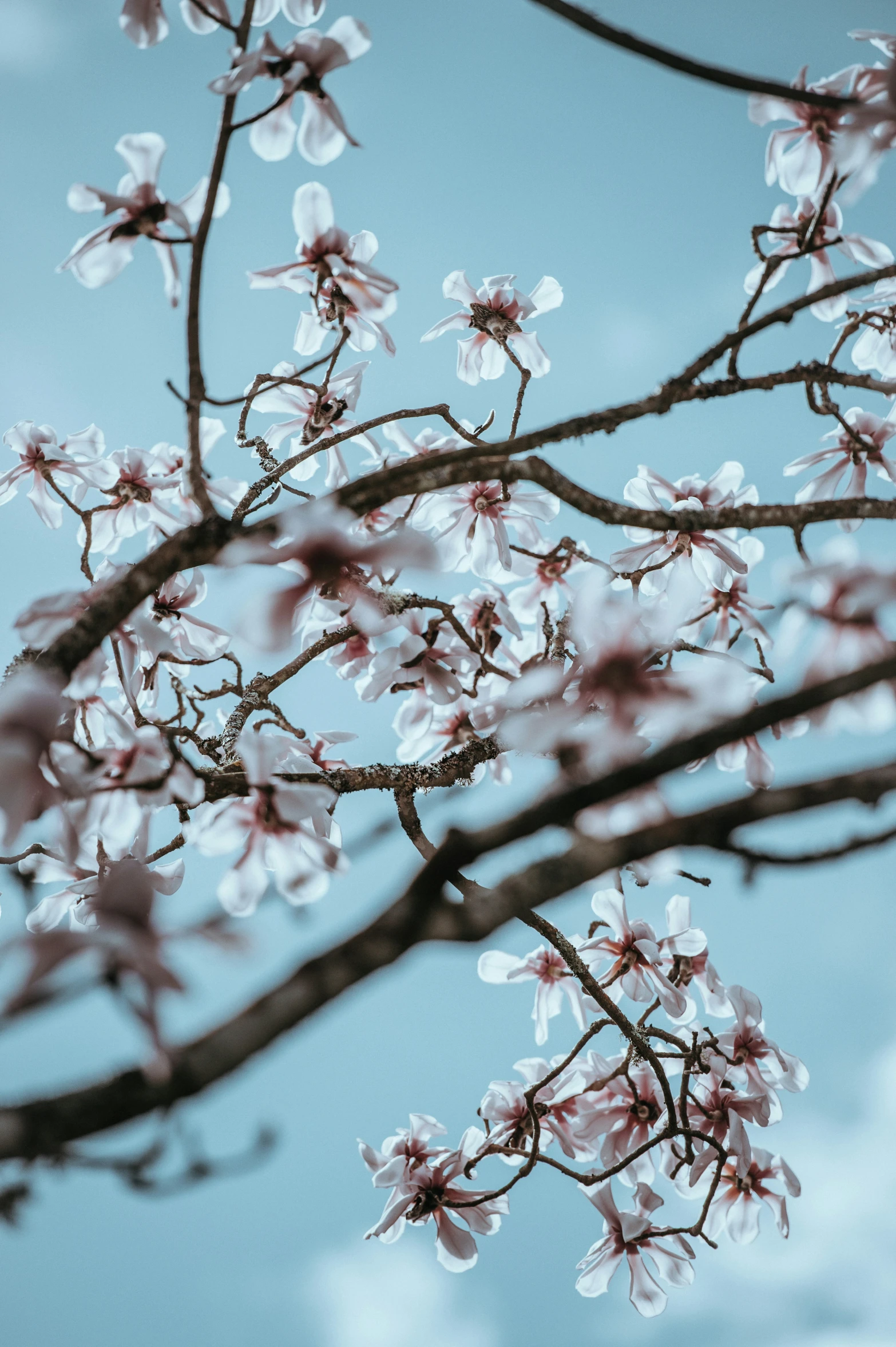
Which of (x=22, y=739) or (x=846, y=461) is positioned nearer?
(x=22, y=739)

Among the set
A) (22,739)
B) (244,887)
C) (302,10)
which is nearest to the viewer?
(22,739)

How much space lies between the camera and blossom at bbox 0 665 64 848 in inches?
34.4

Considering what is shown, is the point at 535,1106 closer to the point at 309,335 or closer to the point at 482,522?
the point at 482,522

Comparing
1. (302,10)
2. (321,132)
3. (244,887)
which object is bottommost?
(244,887)

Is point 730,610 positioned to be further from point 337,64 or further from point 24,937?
point 24,937

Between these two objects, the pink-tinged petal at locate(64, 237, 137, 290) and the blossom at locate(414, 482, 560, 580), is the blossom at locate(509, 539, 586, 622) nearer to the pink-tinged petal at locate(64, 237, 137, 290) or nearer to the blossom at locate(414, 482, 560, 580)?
the blossom at locate(414, 482, 560, 580)

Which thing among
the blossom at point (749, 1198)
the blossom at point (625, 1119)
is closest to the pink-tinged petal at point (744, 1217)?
the blossom at point (749, 1198)

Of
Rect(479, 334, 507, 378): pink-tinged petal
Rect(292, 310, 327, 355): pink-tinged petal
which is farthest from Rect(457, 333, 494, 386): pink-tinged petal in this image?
Rect(292, 310, 327, 355): pink-tinged petal

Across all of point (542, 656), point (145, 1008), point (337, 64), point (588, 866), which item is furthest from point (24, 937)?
point (542, 656)

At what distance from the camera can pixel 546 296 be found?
181 centimetres

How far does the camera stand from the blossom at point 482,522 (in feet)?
5.92

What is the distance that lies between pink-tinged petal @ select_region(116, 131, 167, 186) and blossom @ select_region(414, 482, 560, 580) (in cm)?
79

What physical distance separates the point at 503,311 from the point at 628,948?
1.26m

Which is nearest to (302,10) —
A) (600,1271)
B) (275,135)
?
(275,135)
